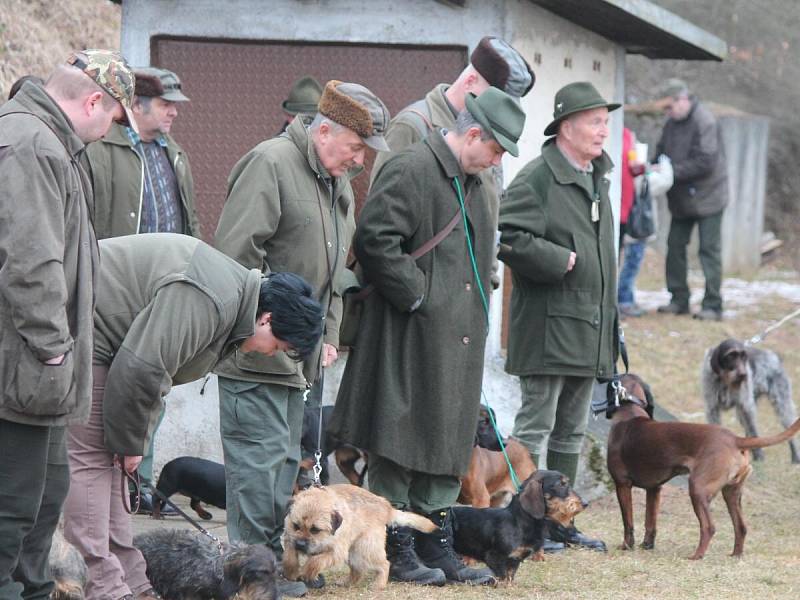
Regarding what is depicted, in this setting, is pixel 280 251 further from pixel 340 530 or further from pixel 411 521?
pixel 411 521

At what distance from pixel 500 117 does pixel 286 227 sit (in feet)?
3.64

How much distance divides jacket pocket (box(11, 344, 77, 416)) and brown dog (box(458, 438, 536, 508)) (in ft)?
10.8

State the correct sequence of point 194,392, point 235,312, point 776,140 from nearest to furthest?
point 235,312 → point 194,392 → point 776,140

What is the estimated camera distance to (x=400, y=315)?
5.88m

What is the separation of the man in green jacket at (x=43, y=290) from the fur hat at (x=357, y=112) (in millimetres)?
1519

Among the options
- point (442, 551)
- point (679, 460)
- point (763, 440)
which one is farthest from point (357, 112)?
point (763, 440)

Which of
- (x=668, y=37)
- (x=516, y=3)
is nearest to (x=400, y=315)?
(x=516, y=3)

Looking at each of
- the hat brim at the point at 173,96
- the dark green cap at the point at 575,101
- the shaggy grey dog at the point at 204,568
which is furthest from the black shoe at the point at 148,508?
the dark green cap at the point at 575,101

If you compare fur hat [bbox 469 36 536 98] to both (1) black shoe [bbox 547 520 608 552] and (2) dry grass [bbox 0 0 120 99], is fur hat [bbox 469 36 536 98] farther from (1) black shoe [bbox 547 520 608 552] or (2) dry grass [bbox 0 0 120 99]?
(2) dry grass [bbox 0 0 120 99]

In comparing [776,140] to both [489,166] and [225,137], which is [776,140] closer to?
[225,137]

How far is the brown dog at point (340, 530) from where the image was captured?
5.35m

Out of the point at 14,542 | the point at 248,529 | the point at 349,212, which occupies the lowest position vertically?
the point at 248,529

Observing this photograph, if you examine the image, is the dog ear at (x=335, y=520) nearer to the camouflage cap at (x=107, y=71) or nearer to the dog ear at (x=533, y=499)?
the dog ear at (x=533, y=499)

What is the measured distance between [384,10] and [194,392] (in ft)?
8.88
